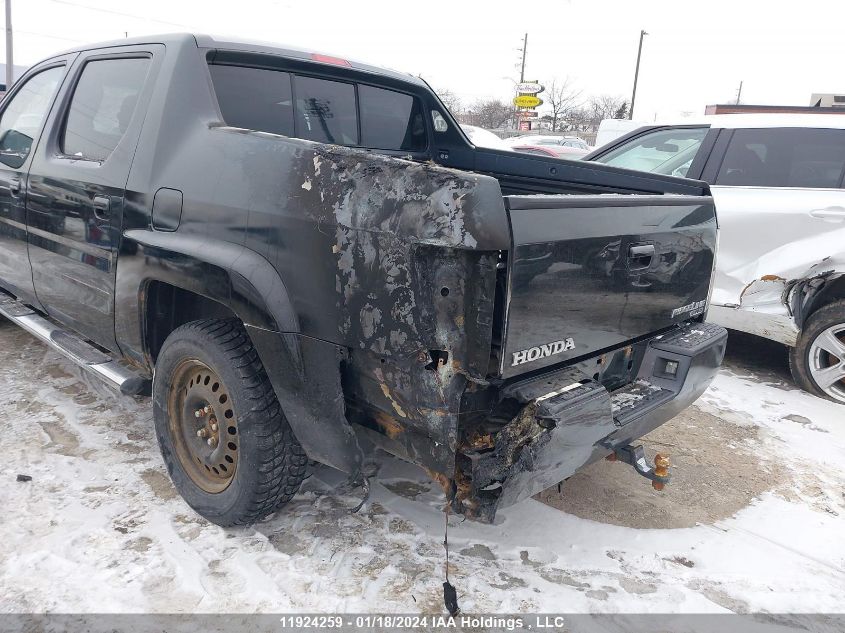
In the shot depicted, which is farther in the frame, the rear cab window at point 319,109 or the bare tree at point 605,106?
the bare tree at point 605,106

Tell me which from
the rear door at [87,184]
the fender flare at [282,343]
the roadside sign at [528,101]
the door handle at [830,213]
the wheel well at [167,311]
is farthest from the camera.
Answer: the roadside sign at [528,101]

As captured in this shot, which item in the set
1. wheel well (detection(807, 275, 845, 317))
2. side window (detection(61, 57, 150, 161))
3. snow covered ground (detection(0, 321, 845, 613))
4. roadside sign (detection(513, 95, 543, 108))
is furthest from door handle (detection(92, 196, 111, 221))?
roadside sign (detection(513, 95, 543, 108))

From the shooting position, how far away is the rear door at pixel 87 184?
2.89 m

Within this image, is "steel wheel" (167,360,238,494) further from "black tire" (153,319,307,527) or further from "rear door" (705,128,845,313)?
"rear door" (705,128,845,313)

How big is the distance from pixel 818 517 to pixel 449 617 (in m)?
2.02

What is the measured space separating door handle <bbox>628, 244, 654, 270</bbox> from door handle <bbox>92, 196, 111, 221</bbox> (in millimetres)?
2284

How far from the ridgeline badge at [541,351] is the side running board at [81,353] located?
6.36 feet

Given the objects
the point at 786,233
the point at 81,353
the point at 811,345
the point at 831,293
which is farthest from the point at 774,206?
the point at 81,353

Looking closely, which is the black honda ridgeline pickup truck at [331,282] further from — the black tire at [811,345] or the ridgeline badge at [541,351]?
the black tire at [811,345]

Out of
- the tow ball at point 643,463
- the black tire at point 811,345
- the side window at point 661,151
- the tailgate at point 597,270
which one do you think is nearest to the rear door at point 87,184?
the tailgate at point 597,270

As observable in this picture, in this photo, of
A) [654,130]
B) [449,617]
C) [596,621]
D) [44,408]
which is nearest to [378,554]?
[449,617]

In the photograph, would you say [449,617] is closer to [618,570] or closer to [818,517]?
[618,570]

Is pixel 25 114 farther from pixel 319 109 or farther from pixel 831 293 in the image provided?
pixel 831 293

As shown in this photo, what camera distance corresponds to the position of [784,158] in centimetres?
472
